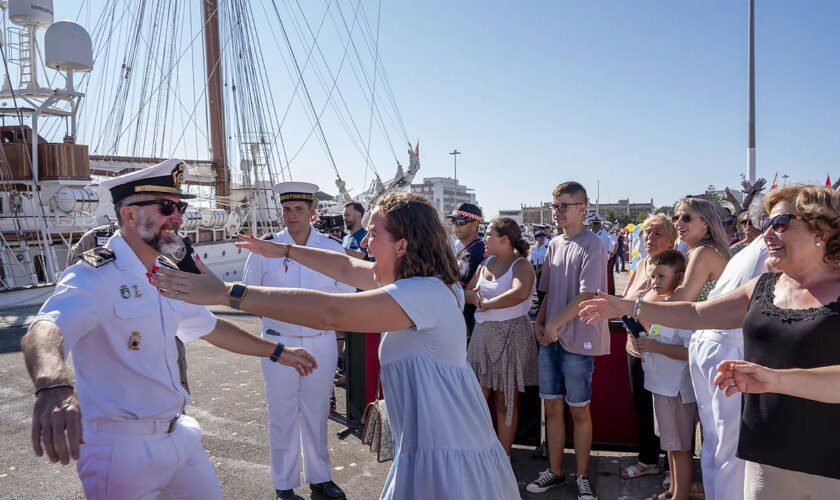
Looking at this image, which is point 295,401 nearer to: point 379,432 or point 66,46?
point 379,432

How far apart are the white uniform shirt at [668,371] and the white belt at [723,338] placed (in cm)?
43

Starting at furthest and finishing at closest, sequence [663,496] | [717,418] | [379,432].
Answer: [663,496] → [717,418] → [379,432]

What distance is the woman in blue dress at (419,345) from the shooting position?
6.84 feet

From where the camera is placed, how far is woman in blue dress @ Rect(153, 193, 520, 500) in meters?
2.08

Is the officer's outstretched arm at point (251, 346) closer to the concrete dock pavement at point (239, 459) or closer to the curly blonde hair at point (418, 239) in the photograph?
the curly blonde hair at point (418, 239)

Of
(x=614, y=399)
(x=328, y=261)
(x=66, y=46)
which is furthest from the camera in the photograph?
(x=66, y=46)

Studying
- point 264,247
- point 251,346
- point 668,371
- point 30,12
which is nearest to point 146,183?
point 264,247

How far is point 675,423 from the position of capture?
3.87 m

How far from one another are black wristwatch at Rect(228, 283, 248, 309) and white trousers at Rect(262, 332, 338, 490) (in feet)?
7.76

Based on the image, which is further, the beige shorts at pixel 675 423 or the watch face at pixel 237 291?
the beige shorts at pixel 675 423

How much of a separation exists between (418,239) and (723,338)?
2.01 meters

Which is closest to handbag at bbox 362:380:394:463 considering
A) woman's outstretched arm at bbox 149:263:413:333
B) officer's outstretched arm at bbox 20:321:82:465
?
woman's outstretched arm at bbox 149:263:413:333

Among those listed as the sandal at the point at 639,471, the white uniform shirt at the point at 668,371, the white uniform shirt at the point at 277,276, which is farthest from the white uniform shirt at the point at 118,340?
the sandal at the point at 639,471

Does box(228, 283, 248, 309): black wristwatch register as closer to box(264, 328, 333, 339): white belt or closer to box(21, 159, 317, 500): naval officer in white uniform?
box(21, 159, 317, 500): naval officer in white uniform
